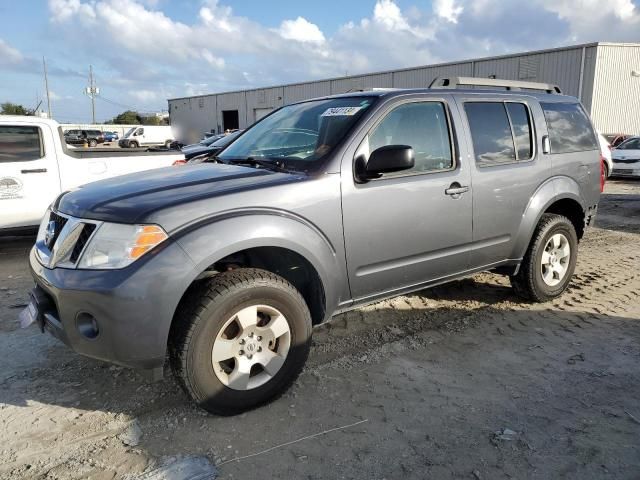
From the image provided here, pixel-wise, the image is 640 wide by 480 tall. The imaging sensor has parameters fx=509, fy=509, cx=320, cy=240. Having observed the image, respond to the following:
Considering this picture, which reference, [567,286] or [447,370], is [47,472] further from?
A: [567,286]

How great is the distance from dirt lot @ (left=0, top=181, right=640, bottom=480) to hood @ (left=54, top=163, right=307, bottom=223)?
119 centimetres

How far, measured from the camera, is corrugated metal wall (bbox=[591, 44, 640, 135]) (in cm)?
2384

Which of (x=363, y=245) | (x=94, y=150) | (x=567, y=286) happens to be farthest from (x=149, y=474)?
(x=94, y=150)

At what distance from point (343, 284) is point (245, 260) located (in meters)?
0.64

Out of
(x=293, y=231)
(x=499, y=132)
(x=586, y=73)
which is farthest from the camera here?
(x=586, y=73)

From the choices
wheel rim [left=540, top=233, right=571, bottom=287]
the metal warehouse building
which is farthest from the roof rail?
the metal warehouse building

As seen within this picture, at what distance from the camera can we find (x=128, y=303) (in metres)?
2.50

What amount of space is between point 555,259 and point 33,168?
6.14 m

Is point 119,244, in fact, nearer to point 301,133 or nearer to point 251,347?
point 251,347

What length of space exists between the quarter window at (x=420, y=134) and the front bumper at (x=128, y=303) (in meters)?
1.59

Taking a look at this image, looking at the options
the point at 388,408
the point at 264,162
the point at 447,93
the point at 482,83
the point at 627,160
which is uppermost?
the point at 482,83

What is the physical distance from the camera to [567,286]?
5.05 m

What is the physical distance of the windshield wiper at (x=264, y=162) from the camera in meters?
3.36

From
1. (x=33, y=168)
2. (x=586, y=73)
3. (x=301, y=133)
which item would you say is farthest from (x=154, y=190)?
(x=586, y=73)
